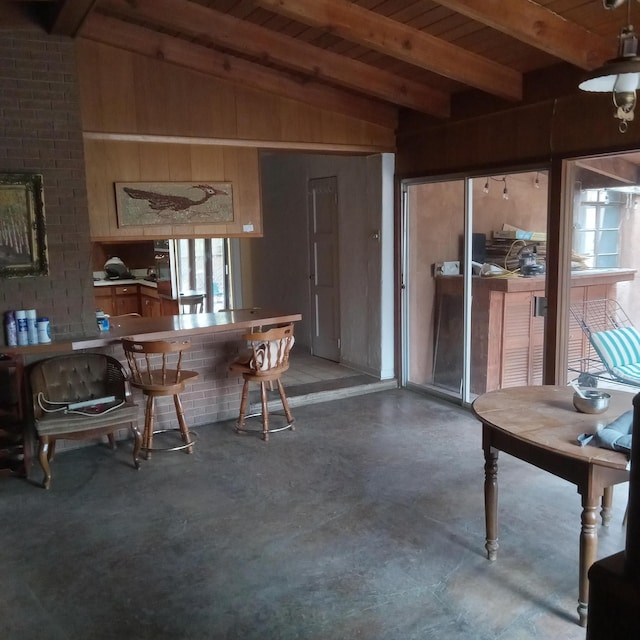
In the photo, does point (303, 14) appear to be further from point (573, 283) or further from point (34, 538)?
point (34, 538)

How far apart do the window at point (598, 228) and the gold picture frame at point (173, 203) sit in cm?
272

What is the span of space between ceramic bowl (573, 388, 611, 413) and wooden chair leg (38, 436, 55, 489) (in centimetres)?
303

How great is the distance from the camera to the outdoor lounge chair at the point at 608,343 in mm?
4641

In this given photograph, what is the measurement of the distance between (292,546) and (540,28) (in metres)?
3.07

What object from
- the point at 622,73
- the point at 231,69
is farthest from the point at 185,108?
the point at 622,73

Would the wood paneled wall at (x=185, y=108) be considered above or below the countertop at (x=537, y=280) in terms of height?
above

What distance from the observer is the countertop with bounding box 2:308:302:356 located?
4176 mm

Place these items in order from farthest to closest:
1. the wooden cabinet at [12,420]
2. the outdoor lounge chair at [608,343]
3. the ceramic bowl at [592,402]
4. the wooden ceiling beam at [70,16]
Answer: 1. the outdoor lounge chair at [608,343]
2. the wooden cabinet at [12,420]
3. the wooden ceiling beam at [70,16]
4. the ceramic bowl at [592,402]

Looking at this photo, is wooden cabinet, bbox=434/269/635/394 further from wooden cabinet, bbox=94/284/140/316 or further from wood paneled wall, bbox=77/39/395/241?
wooden cabinet, bbox=94/284/140/316

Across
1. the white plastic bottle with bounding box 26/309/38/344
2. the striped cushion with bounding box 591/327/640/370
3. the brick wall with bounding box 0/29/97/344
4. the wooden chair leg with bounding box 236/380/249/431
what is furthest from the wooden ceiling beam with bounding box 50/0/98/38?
the striped cushion with bounding box 591/327/640/370

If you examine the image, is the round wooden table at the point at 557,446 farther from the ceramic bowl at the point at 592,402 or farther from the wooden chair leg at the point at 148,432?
the wooden chair leg at the point at 148,432

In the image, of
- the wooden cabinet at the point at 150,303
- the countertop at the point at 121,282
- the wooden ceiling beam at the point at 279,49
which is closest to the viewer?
the wooden ceiling beam at the point at 279,49

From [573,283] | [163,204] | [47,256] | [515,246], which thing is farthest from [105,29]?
[573,283]

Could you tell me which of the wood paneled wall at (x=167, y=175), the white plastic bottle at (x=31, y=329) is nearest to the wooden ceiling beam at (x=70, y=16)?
the wood paneled wall at (x=167, y=175)
